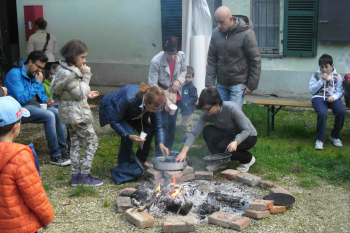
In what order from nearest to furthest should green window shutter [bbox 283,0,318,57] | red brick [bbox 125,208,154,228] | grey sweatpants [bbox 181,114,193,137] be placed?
red brick [bbox 125,208,154,228], grey sweatpants [bbox 181,114,193,137], green window shutter [bbox 283,0,318,57]

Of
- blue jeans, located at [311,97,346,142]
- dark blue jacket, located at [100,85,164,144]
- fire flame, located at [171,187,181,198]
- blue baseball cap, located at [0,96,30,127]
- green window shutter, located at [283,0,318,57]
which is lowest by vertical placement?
fire flame, located at [171,187,181,198]

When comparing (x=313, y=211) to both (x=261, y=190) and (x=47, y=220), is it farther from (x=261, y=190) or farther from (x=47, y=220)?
(x=47, y=220)

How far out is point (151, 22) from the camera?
11.5 m

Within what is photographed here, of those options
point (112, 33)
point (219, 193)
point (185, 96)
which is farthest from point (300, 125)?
point (112, 33)

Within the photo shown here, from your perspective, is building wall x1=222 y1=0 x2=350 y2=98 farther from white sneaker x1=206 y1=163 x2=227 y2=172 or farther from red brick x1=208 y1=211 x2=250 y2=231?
red brick x1=208 y1=211 x2=250 y2=231

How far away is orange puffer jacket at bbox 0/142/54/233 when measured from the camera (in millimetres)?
2680

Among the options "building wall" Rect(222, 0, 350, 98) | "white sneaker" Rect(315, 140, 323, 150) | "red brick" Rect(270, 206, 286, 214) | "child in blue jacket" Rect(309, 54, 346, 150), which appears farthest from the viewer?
"building wall" Rect(222, 0, 350, 98)

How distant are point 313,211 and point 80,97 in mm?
2969

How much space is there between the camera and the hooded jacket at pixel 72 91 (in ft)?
15.2

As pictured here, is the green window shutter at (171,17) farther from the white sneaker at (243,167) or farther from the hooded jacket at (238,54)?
the white sneaker at (243,167)

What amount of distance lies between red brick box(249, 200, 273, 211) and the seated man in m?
2.97

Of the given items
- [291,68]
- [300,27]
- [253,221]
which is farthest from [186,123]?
[300,27]

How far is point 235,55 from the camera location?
19.6 ft

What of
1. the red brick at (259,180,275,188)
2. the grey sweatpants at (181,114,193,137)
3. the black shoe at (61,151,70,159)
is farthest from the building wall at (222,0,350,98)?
the black shoe at (61,151,70,159)
